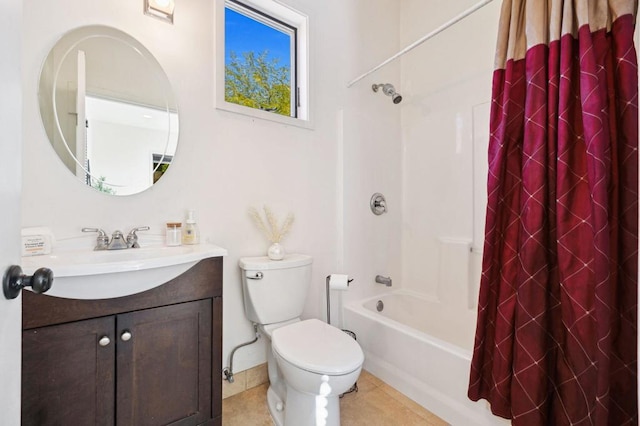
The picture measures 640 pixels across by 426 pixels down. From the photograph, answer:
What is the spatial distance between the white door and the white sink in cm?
34

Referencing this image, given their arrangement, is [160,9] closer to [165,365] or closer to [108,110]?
[108,110]

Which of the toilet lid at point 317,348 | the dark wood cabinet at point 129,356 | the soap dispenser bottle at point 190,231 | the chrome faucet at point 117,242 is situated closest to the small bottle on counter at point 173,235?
the soap dispenser bottle at point 190,231

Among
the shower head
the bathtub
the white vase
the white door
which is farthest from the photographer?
the shower head

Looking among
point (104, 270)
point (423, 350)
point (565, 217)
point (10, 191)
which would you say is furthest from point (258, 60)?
point (423, 350)

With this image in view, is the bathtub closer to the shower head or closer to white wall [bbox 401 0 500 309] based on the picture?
white wall [bbox 401 0 500 309]

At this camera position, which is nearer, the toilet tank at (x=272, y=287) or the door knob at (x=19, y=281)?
the door knob at (x=19, y=281)

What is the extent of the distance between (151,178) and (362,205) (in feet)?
4.38

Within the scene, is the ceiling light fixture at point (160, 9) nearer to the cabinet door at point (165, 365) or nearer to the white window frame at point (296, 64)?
the white window frame at point (296, 64)

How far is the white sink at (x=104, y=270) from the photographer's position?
3.01ft

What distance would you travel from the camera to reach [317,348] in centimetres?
129

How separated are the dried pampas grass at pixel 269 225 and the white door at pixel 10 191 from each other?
114 cm

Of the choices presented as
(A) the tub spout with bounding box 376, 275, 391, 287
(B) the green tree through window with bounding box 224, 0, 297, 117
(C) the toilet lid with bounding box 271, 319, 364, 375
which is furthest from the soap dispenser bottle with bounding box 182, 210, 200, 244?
(A) the tub spout with bounding box 376, 275, 391, 287

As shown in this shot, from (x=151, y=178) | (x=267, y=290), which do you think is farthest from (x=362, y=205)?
(x=151, y=178)

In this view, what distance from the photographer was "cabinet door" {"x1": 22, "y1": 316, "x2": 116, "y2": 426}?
2.94ft
